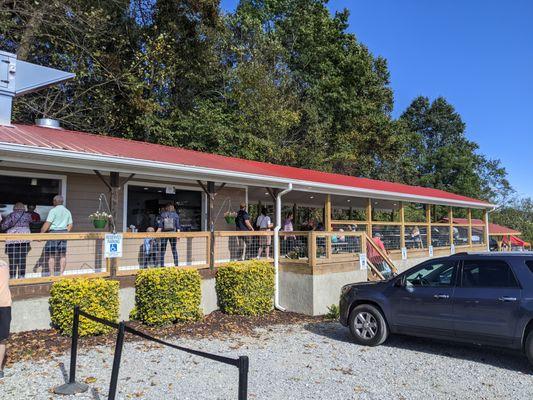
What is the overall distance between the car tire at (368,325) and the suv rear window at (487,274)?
57.9 inches

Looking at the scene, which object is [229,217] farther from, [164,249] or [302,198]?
[302,198]

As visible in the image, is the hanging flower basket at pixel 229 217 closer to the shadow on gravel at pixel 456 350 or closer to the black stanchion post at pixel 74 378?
the shadow on gravel at pixel 456 350

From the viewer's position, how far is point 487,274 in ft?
21.8

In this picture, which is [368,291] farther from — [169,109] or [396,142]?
[396,142]

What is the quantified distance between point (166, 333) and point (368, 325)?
3.48m

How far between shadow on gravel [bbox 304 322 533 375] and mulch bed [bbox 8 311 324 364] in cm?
129

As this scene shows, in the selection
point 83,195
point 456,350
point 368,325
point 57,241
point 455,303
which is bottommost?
point 456,350

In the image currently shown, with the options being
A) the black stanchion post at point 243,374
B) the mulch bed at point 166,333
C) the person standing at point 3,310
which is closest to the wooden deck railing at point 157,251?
the mulch bed at point 166,333

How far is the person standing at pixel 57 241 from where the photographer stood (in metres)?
8.05

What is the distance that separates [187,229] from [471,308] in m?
8.08

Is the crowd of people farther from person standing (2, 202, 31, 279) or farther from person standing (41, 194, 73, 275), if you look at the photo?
person standing (2, 202, 31, 279)

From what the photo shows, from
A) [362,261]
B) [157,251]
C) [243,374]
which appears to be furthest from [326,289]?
[243,374]

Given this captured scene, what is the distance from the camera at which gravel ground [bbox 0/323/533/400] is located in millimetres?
5219

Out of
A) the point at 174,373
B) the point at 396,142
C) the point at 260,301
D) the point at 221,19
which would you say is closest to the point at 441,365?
the point at 174,373
